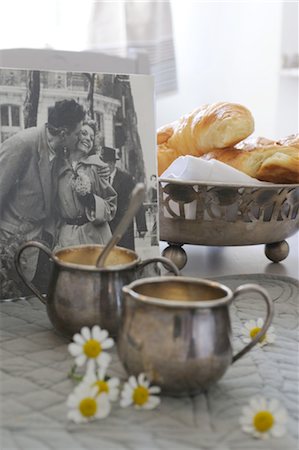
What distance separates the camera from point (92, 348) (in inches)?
20.0

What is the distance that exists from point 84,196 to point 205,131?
0.82ft

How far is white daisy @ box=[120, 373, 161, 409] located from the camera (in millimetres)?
470

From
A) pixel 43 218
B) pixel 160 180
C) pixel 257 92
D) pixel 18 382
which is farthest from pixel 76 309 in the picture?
pixel 257 92

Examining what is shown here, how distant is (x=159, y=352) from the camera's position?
0.47 m

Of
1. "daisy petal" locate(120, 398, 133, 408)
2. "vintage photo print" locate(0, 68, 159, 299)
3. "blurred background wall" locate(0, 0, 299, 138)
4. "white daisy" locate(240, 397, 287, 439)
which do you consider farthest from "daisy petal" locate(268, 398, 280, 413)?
"blurred background wall" locate(0, 0, 299, 138)

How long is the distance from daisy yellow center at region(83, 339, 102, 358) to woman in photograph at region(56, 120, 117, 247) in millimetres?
259

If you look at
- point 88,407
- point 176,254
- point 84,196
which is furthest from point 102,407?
point 176,254

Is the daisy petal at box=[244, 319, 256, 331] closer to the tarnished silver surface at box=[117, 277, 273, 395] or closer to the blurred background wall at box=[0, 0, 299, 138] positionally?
the tarnished silver surface at box=[117, 277, 273, 395]

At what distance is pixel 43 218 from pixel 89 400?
0.32 metres

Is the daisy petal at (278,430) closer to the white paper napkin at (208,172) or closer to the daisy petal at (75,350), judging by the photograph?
the daisy petal at (75,350)

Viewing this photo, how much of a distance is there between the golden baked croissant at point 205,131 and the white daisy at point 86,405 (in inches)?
20.7

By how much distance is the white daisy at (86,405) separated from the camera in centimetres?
45

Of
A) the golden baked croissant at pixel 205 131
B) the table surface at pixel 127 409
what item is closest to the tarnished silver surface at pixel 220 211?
the golden baked croissant at pixel 205 131

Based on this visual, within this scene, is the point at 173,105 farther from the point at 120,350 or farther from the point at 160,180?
the point at 120,350
